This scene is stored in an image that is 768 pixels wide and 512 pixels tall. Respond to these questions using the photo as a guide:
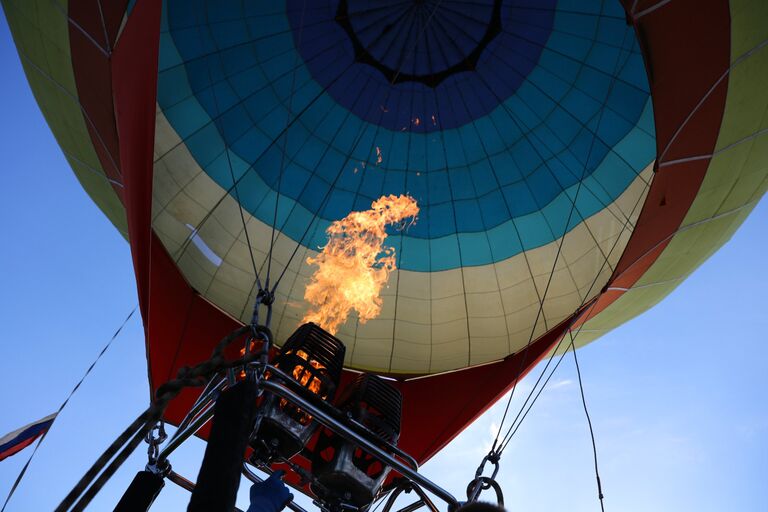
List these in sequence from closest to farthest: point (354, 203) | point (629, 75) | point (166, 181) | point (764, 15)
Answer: point (764, 15) → point (629, 75) → point (166, 181) → point (354, 203)

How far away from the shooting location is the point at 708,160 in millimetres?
5148

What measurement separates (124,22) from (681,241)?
4.59m

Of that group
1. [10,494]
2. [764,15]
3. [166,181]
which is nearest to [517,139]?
[764,15]

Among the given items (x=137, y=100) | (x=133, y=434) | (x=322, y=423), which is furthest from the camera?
(x=137, y=100)

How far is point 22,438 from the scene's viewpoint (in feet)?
18.0

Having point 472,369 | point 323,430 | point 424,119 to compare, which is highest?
point 424,119

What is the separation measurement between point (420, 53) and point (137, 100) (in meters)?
2.58

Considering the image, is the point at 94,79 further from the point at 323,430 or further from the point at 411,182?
the point at 323,430

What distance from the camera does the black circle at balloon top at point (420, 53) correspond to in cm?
595

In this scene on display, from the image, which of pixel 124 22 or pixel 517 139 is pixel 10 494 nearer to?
pixel 124 22

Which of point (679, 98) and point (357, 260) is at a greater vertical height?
point (679, 98)

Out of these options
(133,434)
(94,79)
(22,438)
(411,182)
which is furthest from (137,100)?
(133,434)

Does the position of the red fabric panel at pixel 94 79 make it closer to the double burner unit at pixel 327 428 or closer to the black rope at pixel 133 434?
the double burner unit at pixel 327 428

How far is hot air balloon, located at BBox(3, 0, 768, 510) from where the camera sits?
5.62 metres
